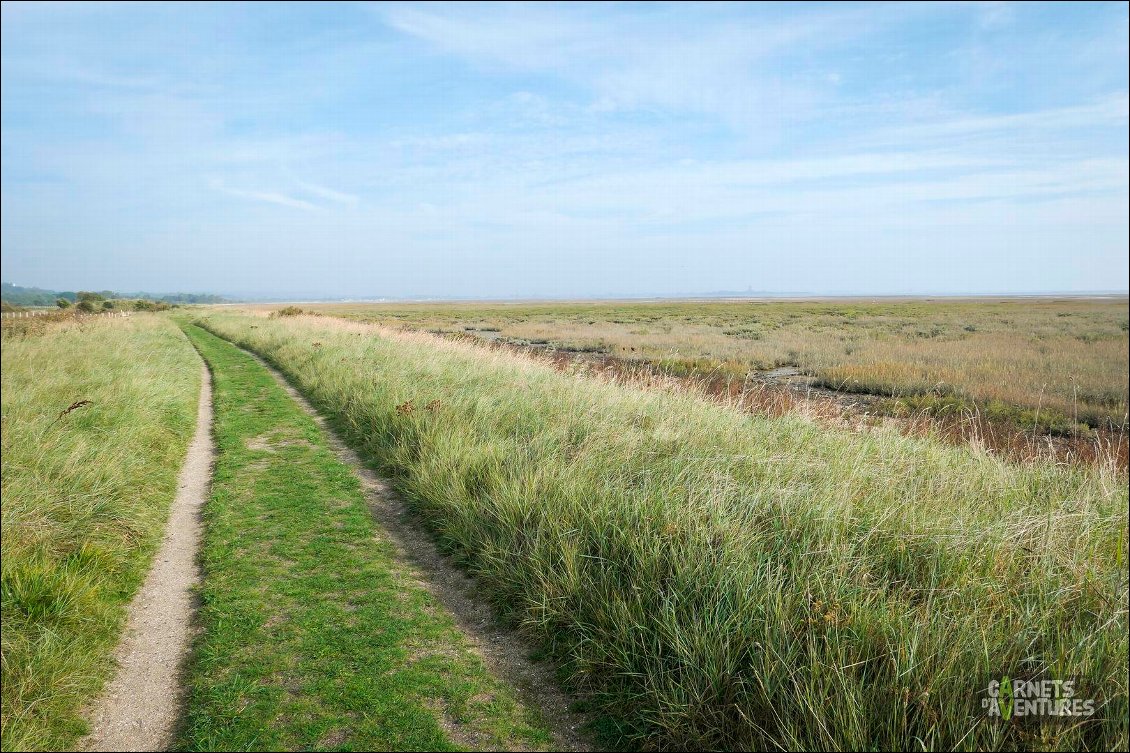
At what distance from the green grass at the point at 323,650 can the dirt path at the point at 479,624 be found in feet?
0.40

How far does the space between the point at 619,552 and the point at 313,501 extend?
14.9 ft

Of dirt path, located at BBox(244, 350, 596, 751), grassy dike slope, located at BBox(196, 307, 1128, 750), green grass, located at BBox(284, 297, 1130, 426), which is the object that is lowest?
dirt path, located at BBox(244, 350, 596, 751)

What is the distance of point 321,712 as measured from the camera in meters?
3.70

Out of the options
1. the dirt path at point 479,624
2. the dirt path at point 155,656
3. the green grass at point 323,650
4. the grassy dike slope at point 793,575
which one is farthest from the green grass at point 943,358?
the dirt path at point 155,656

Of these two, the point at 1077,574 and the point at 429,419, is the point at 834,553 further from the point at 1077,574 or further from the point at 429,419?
the point at 429,419

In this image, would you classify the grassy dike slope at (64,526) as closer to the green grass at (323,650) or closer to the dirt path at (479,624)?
the green grass at (323,650)

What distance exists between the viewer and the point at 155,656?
14.1 ft

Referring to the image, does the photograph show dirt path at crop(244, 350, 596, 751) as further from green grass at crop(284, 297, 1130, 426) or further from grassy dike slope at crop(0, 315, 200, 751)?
green grass at crop(284, 297, 1130, 426)

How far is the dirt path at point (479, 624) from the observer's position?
384 centimetres

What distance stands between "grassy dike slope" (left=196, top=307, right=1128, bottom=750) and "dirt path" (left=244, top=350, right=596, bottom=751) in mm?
195

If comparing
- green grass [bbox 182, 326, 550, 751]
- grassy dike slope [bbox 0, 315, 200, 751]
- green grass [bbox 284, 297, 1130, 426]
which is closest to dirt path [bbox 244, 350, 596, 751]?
green grass [bbox 182, 326, 550, 751]

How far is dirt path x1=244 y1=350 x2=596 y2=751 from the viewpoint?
3835 millimetres

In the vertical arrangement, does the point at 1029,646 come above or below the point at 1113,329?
below

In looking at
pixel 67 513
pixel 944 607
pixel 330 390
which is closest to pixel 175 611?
pixel 67 513
